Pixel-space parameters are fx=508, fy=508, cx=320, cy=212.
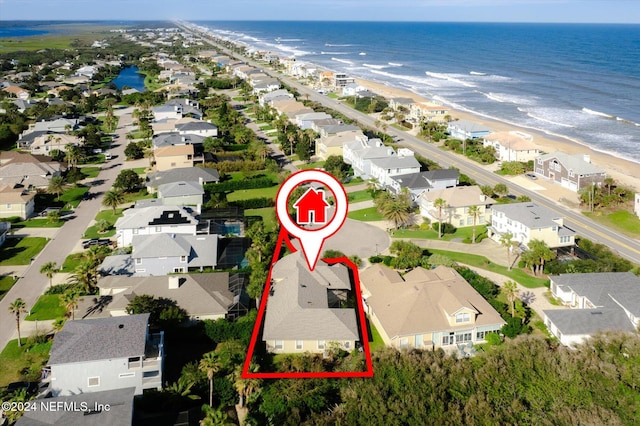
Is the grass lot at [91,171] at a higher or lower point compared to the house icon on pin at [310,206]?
lower

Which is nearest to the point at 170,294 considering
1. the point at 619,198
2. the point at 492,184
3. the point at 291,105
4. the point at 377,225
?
the point at 377,225

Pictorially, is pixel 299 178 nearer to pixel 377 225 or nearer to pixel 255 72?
pixel 377 225

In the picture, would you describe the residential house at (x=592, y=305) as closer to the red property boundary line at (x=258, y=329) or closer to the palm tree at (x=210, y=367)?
the red property boundary line at (x=258, y=329)

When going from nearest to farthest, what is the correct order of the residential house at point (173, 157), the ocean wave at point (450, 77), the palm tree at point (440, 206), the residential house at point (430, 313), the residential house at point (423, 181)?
the residential house at point (430, 313) < the palm tree at point (440, 206) < the residential house at point (423, 181) < the residential house at point (173, 157) < the ocean wave at point (450, 77)

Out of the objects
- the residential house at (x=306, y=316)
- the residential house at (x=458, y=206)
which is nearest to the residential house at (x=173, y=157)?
the residential house at (x=458, y=206)

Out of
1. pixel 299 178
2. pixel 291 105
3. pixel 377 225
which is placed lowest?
pixel 377 225

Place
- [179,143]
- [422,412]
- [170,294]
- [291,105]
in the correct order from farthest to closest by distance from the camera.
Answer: [291,105] < [179,143] < [170,294] < [422,412]
